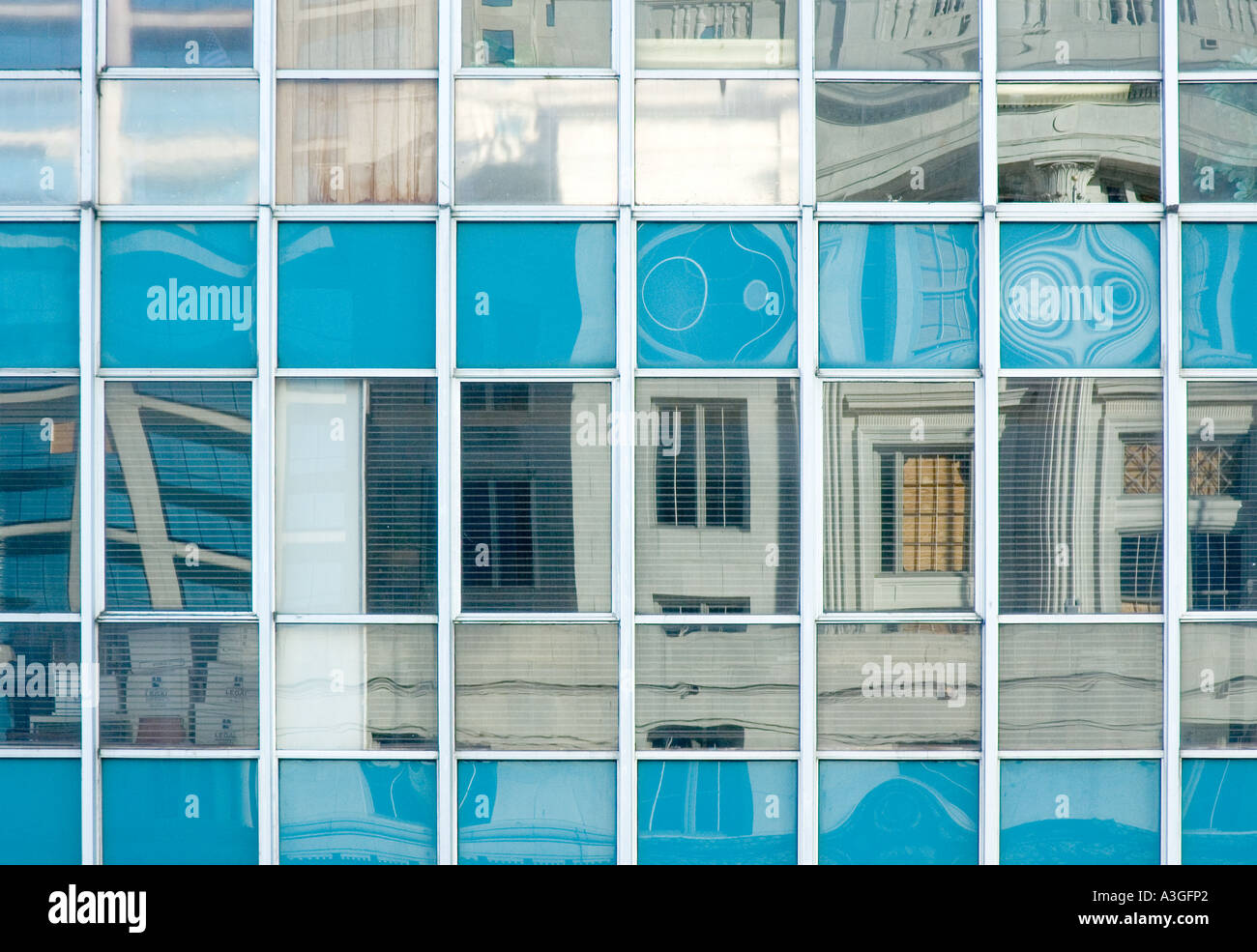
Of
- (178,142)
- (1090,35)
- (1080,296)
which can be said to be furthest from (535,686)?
(1090,35)

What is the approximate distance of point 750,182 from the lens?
6.33m

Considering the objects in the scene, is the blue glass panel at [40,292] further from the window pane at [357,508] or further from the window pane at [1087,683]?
the window pane at [1087,683]

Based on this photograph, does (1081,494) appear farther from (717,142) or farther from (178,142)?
(178,142)

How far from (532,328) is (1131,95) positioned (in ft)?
13.5

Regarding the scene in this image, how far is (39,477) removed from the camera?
6270 mm

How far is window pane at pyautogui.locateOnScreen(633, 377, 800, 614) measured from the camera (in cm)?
634

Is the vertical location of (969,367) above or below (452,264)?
below

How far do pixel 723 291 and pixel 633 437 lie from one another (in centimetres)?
109

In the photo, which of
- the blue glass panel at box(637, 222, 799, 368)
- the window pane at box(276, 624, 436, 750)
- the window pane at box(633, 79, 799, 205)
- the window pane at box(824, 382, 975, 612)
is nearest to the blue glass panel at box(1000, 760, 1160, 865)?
the window pane at box(824, 382, 975, 612)

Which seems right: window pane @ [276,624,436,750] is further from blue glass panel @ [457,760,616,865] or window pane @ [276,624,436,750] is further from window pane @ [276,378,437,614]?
blue glass panel @ [457,760,616,865]

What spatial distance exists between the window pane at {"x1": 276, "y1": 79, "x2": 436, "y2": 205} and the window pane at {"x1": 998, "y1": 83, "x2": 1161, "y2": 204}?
3717mm

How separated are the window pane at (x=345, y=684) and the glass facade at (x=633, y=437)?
0.08 ft

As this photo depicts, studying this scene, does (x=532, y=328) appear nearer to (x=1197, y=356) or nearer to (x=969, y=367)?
(x=969, y=367)
